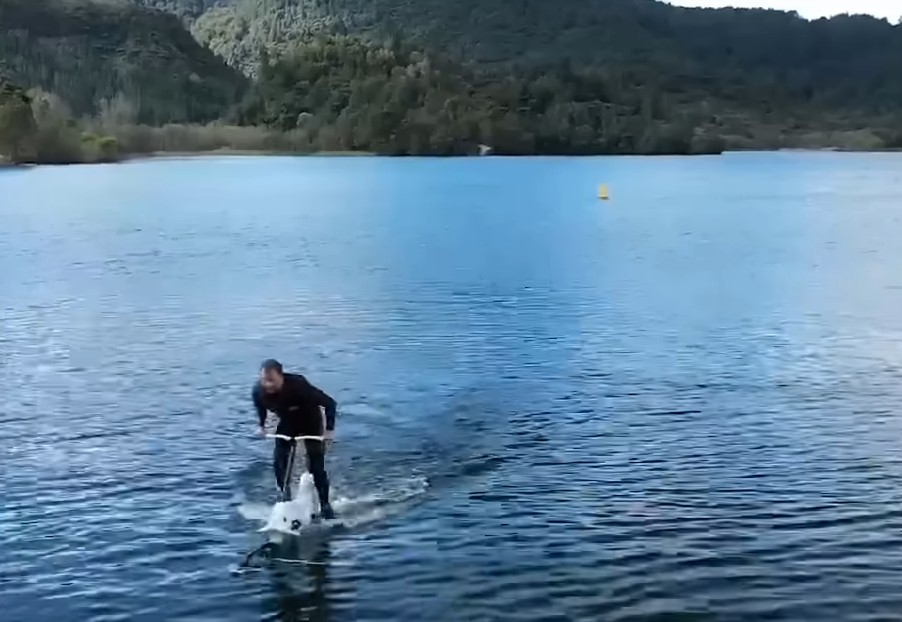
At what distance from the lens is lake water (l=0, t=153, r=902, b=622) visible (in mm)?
16156

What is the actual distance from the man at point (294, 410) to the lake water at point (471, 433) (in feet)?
3.57

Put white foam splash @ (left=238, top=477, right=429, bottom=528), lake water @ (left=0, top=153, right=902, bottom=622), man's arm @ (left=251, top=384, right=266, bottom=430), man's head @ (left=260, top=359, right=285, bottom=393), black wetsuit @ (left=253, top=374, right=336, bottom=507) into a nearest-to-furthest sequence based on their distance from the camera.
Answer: lake water @ (left=0, top=153, right=902, bottom=622) < man's head @ (left=260, top=359, right=285, bottom=393) < black wetsuit @ (left=253, top=374, right=336, bottom=507) < man's arm @ (left=251, top=384, right=266, bottom=430) < white foam splash @ (left=238, top=477, right=429, bottom=528)

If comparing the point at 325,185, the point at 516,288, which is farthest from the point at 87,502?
the point at 325,185

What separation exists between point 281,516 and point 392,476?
11.0ft

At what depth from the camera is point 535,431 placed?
78.9ft

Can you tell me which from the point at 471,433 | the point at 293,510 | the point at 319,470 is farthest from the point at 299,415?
the point at 471,433

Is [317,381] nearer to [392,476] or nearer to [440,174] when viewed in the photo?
[392,476]

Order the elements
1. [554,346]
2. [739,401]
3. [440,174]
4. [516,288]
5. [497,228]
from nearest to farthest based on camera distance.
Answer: [739,401] < [554,346] < [516,288] < [497,228] < [440,174]

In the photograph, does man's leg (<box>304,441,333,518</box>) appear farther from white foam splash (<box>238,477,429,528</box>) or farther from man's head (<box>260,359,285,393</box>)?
man's head (<box>260,359,285,393</box>)

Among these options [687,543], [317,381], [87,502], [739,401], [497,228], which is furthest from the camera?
[497,228]

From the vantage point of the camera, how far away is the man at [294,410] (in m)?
16.7

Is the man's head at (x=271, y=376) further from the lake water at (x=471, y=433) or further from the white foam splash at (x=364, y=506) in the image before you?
the white foam splash at (x=364, y=506)

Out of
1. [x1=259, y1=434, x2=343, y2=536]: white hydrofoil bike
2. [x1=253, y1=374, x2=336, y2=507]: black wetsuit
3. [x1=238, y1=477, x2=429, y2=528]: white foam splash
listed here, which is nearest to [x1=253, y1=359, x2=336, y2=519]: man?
[x1=253, y1=374, x2=336, y2=507]: black wetsuit

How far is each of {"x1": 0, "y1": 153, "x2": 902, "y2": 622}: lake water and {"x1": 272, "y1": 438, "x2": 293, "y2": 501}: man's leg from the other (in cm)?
72
